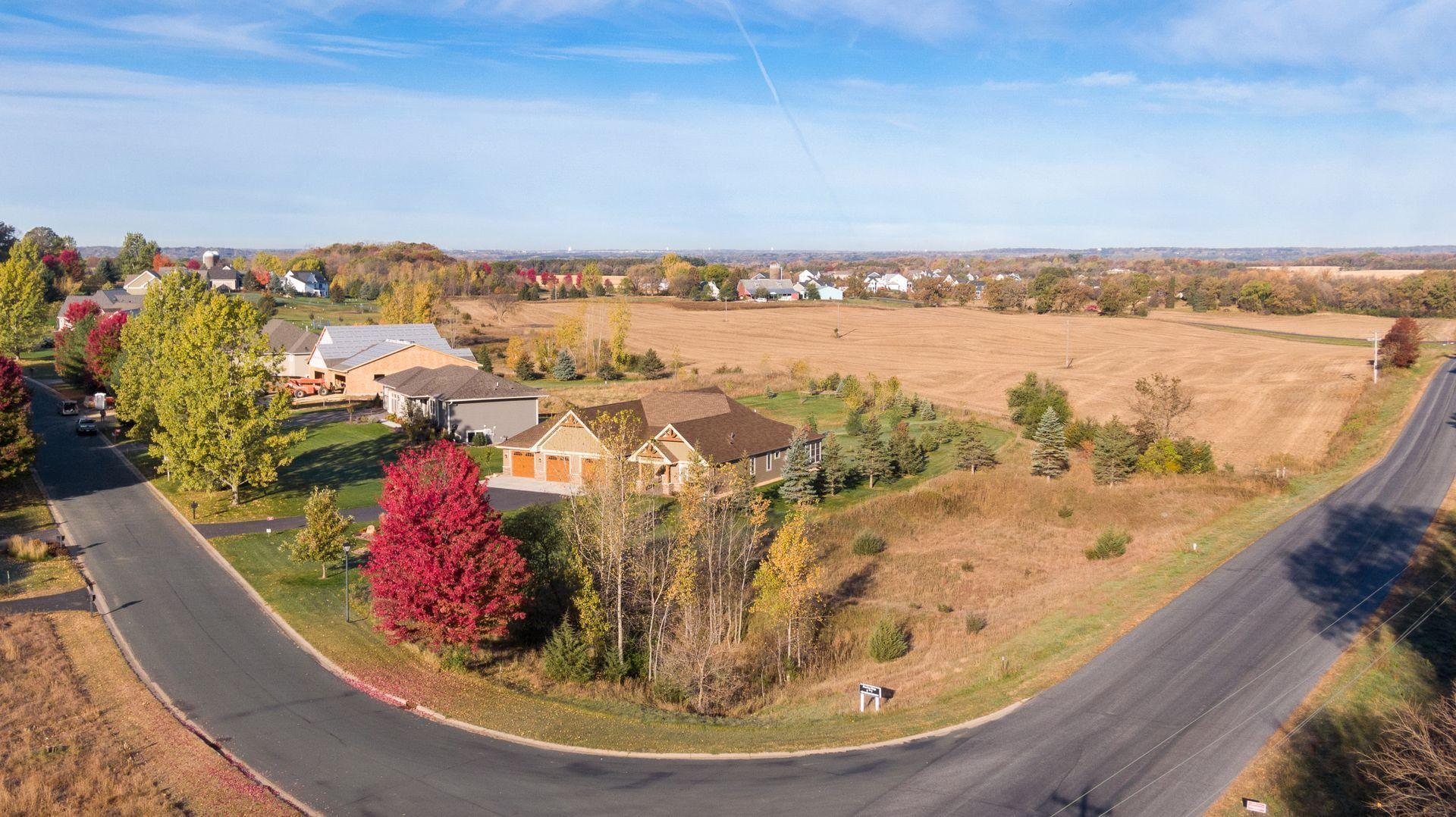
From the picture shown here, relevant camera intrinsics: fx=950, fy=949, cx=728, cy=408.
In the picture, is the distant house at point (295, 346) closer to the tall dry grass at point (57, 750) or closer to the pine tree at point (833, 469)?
the pine tree at point (833, 469)

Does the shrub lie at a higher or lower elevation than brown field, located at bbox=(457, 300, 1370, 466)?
lower

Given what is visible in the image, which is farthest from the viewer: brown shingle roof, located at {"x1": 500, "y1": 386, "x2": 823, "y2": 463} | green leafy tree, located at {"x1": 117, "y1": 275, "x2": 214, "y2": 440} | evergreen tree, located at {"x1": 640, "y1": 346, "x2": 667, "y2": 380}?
evergreen tree, located at {"x1": 640, "y1": 346, "x2": 667, "y2": 380}

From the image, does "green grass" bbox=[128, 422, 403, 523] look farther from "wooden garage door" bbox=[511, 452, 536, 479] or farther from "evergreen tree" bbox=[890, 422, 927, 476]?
"evergreen tree" bbox=[890, 422, 927, 476]

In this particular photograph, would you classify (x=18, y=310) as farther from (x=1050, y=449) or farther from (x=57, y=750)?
(x=1050, y=449)

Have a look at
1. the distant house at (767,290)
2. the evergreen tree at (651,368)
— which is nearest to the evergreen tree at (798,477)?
the evergreen tree at (651,368)

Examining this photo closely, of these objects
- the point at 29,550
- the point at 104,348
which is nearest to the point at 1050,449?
the point at 29,550

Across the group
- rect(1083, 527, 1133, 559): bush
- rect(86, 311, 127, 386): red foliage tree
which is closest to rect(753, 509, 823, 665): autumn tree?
rect(1083, 527, 1133, 559): bush

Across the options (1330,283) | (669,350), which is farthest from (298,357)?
(1330,283)

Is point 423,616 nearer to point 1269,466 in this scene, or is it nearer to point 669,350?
point 1269,466
